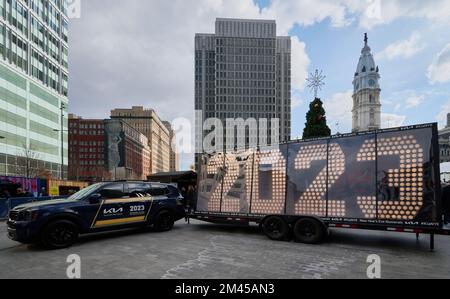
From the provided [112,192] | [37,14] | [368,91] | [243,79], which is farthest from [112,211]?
[368,91]

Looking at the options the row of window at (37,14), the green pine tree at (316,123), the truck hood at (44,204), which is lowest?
the truck hood at (44,204)

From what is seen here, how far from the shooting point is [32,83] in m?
55.1

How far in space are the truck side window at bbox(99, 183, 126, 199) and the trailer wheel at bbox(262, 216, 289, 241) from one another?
15.8ft

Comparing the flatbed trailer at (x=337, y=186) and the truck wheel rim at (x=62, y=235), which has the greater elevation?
the flatbed trailer at (x=337, y=186)

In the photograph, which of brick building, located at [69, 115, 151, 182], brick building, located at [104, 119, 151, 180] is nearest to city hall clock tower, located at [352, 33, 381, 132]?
brick building, located at [104, 119, 151, 180]

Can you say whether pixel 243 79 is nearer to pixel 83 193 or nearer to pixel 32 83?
pixel 32 83

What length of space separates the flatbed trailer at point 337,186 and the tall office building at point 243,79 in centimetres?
9977

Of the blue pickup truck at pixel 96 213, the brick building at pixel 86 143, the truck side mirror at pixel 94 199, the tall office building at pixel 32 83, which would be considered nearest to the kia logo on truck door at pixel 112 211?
the blue pickup truck at pixel 96 213

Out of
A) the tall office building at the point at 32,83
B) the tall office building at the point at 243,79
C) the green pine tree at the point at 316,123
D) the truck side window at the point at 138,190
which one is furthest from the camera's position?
the tall office building at the point at 243,79

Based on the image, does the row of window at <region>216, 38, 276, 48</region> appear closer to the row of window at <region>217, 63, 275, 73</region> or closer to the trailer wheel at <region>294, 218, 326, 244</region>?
the row of window at <region>217, 63, 275, 73</region>

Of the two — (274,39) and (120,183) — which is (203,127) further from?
(120,183)

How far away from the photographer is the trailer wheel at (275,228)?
8.29m

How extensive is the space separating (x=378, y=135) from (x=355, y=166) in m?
1.03

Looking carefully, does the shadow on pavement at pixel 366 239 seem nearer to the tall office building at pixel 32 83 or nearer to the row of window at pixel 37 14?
the tall office building at pixel 32 83
